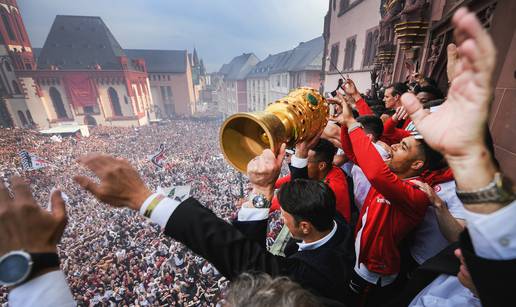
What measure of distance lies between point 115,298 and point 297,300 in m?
8.67

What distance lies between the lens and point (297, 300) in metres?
0.98

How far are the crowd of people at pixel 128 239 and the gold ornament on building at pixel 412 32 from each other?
23.0ft

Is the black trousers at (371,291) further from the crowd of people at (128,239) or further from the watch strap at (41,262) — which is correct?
the watch strap at (41,262)

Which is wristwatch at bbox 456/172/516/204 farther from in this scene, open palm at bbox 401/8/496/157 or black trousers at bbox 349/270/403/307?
black trousers at bbox 349/270/403/307

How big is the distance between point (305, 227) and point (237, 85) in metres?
52.6

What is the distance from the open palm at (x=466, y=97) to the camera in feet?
2.18

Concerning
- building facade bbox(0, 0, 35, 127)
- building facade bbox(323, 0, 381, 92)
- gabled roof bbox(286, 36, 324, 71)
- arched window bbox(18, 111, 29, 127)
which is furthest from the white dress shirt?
arched window bbox(18, 111, 29, 127)

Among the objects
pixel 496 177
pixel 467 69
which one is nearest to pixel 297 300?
pixel 496 177

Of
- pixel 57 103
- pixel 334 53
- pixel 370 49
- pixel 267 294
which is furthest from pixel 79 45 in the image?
pixel 267 294

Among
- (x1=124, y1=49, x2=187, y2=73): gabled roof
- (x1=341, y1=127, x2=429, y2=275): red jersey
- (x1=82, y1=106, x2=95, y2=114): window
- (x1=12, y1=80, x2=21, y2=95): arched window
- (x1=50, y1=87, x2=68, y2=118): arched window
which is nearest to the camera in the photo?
(x1=341, y1=127, x2=429, y2=275): red jersey

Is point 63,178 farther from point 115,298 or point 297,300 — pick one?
point 297,300

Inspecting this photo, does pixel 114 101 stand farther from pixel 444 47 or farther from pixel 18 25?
pixel 444 47

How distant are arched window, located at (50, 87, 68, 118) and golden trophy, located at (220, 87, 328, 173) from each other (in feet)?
137

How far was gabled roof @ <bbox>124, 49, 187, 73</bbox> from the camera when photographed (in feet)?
167
